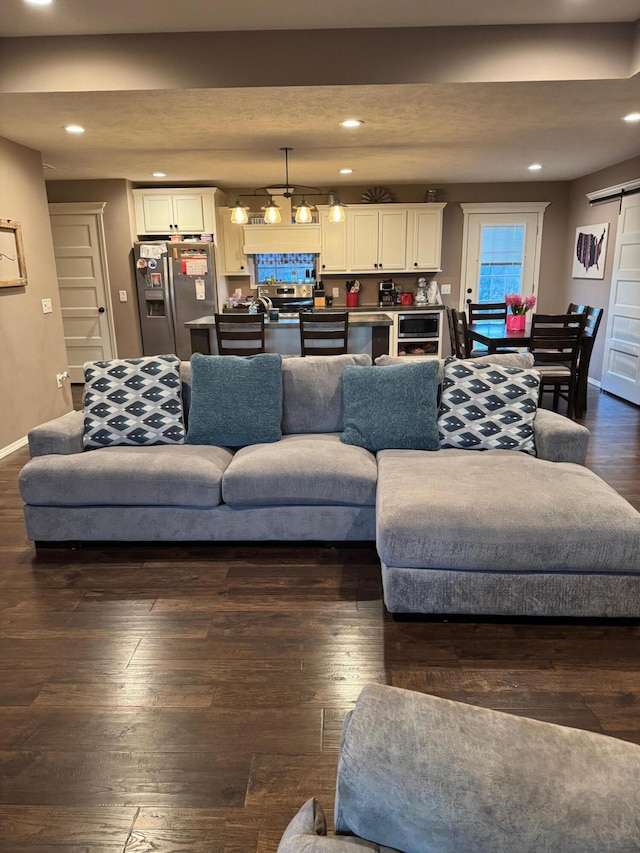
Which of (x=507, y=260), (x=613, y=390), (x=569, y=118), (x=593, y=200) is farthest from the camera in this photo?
(x=507, y=260)

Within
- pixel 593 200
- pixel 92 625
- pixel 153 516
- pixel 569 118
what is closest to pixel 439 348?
pixel 593 200

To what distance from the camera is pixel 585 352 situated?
17.7 feet

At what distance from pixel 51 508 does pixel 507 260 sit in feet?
22.8

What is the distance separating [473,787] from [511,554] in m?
1.56

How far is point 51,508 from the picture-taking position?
2939 mm

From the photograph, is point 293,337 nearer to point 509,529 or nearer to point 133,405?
point 133,405

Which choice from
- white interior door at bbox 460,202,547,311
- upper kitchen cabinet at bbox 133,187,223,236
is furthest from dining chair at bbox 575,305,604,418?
upper kitchen cabinet at bbox 133,187,223,236

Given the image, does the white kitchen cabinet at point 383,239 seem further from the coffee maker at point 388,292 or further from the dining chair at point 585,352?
the dining chair at point 585,352

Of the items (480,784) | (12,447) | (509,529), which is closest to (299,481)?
(509,529)

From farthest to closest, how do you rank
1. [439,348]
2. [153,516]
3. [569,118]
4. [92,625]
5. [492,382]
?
[439,348] < [569,118] < [492,382] < [153,516] < [92,625]

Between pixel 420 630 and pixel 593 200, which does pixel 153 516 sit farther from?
pixel 593 200

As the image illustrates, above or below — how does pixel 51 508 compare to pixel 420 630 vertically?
above

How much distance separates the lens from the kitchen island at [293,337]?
17.8 ft

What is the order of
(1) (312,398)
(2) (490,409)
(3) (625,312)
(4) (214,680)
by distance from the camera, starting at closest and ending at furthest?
(4) (214,680) < (2) (490,409) < (1) (312,398) < (3) (625,312)
